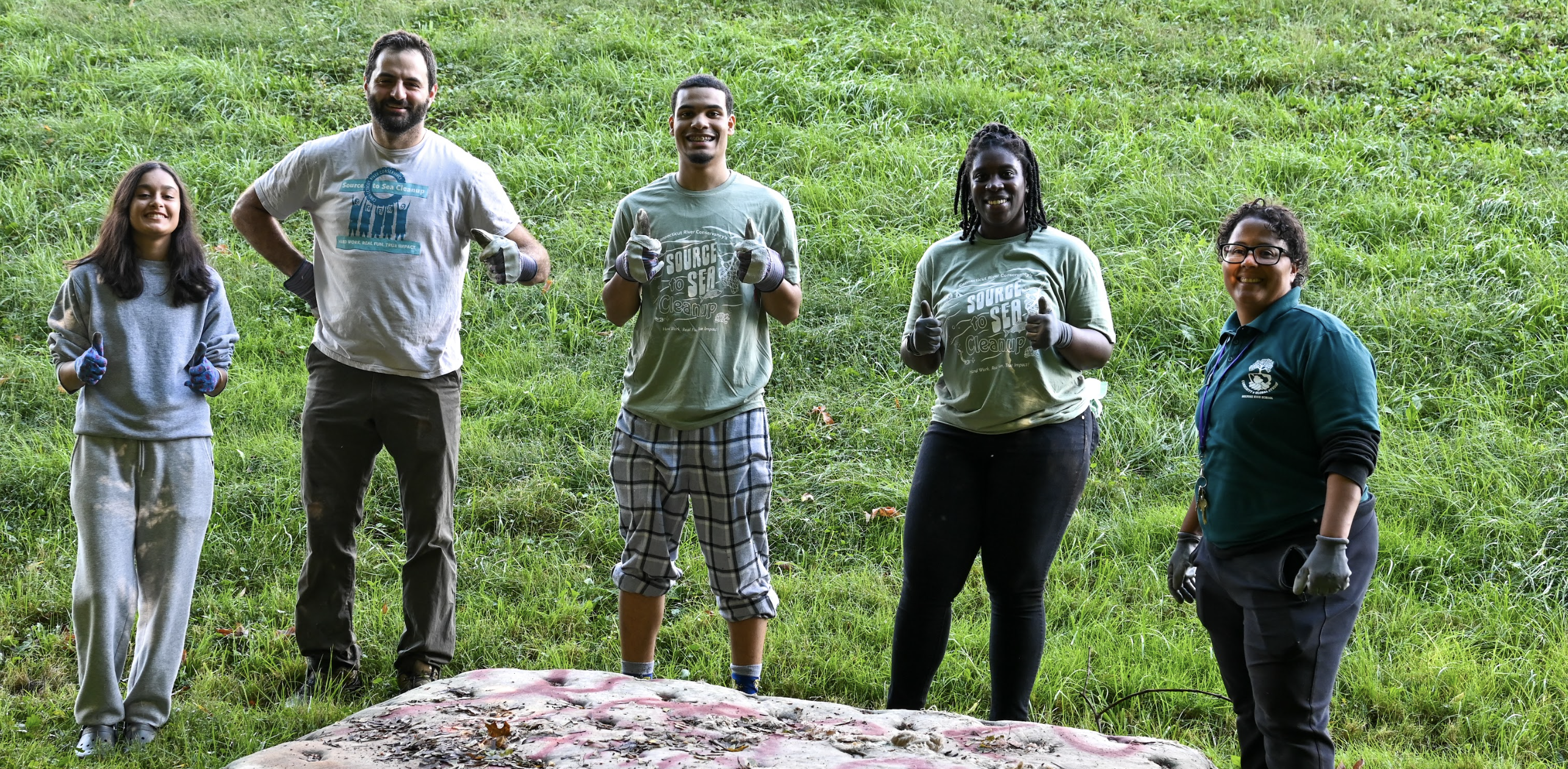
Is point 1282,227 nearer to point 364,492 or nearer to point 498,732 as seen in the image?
point 498,732

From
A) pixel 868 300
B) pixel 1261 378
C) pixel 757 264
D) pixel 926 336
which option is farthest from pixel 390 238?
pixel 868 300

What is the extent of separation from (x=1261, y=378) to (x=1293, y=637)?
0.61m

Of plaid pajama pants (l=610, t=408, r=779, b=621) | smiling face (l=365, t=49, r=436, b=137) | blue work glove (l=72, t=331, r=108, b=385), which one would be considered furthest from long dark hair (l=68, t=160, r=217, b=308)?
plaid pajama pants (l=610, t=408, r=779, b=621)

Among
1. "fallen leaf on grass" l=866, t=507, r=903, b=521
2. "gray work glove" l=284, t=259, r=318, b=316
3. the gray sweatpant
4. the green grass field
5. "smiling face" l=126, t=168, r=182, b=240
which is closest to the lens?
the gray sweatpant

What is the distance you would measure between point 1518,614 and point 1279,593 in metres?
2.45

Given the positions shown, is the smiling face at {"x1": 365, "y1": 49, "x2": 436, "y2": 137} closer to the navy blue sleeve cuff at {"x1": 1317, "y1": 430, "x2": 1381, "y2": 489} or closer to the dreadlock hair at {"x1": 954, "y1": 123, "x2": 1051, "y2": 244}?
the dreadlock hair at {"x1": 954, "y1": 123, "x2": 1051, "y2": 244}

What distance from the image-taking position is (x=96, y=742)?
12.1 feet

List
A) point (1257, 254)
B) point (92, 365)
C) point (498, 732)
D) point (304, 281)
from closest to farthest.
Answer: point (498, 732) → point (1257, 254) → point (92, 365) → point (304, 281)

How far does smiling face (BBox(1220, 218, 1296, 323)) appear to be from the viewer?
2.99 m

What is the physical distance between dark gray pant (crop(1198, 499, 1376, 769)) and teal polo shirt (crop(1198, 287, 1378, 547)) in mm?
67

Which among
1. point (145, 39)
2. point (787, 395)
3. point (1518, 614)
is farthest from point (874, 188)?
point (145, 39)

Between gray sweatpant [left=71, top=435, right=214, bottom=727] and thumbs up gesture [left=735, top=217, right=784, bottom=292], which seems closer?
thumbs up gesture [left=735, top=217, right=784, bottom=292]

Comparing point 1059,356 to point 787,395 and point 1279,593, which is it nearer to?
point 1279,593

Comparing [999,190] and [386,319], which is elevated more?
[999,190]
